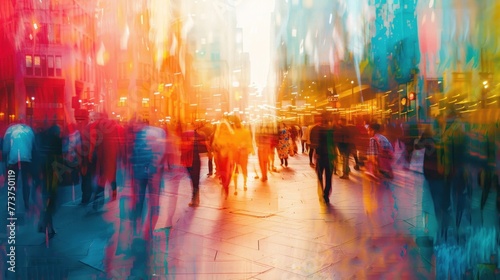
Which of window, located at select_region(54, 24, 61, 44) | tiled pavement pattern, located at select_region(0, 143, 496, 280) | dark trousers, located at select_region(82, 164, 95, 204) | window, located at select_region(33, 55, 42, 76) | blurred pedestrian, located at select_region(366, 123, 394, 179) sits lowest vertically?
tiled pavement pattern, located at select_region(0, 143, 496, 280)

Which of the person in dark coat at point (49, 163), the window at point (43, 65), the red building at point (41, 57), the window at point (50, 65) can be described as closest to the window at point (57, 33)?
the red building at point (41, 57)

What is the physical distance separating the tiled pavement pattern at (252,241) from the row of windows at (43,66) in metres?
43.7

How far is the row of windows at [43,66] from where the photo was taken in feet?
167

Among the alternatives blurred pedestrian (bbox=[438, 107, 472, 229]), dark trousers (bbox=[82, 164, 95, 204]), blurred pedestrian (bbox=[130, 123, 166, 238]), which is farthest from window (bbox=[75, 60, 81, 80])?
blurred pedestrian (bbox=[438, 107, 472, 229])

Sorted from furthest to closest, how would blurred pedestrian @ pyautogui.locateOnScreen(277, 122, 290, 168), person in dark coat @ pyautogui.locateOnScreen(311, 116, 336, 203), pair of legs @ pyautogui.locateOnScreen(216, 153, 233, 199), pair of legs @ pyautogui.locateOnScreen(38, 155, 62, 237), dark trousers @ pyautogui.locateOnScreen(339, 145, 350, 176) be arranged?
1. blurred pedestrian @ pyautogui.locateOnScreen(277, 122, 290, 168)
2. dark trousers @ pyautogui.locateOnScreen(339, 145, 350, 176)
3. pair of legs @ pyautogui.locateOnScreen(216, 153, 233, 199)
4. person in dark coat @ pyautogui.locateOnScreen(311, 116, 336, 203)
5. pair of legs @ pyautogui.locateOnScreen(38, 155, 62, 237)

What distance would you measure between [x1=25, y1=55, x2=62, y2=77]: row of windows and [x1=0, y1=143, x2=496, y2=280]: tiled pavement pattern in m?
43.7

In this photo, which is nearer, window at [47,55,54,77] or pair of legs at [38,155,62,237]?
pair of legs at [38,155,62,237]

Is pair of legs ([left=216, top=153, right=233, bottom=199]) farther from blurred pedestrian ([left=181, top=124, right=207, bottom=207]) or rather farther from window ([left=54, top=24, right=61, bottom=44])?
window ([left=54, top=24, right=61, bottom=44])

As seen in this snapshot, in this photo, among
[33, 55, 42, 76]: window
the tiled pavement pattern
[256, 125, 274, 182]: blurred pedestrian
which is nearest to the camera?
the tiled pavement pattern

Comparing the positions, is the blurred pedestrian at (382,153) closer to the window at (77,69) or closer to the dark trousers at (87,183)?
the dark trousers at (87,183)

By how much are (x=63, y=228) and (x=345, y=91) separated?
54.3 metres

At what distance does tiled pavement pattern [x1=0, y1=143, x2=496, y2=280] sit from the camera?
566 centimetres

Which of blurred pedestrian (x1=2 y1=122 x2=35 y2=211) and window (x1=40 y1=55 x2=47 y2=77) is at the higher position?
window (x1=40 y1=55 x2=47 y2=77)

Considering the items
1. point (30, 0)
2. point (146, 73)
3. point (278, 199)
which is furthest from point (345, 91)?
point (278, 199)
